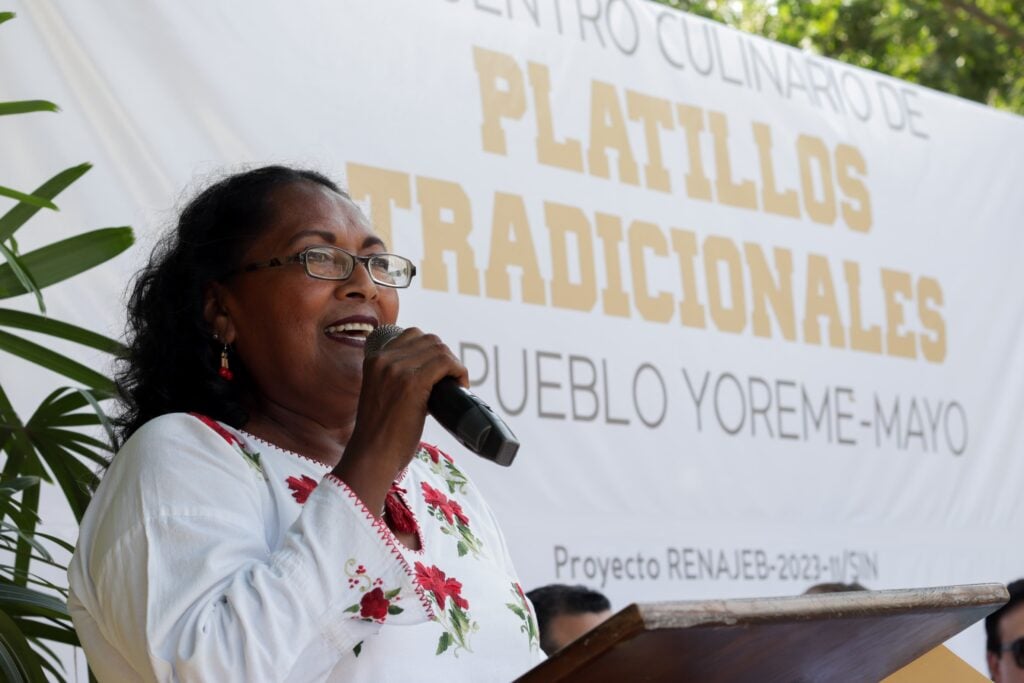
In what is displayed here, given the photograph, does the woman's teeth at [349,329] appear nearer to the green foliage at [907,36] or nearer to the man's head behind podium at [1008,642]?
the man's head behind podium at [1008,642]

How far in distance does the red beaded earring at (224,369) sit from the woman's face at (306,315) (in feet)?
0.08

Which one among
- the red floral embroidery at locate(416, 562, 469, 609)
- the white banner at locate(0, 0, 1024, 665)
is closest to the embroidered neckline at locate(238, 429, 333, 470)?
the red floral embroidery at locate(416, 562, 469, 609)

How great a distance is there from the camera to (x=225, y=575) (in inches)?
58.9

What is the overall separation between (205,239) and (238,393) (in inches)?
9.2

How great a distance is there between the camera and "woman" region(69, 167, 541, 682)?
1.48m

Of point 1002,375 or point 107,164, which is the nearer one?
point 107,164

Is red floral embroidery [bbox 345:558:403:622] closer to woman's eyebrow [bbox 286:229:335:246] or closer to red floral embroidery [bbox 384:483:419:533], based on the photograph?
red floral embroidery [bbox 384:483:419:533]

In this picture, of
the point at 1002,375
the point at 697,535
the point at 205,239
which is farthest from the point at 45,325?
the point at 1002,375

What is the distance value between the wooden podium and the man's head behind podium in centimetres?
217

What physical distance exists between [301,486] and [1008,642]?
2.46 meters

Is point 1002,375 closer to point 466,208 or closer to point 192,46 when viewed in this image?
point 466,208

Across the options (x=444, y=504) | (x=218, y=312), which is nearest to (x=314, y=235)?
(x=218, y=312)

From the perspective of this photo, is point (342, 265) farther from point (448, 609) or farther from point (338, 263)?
point (448, 609)

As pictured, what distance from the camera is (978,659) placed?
15.2ft
